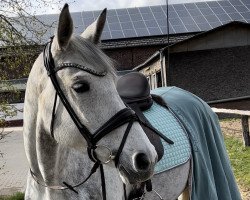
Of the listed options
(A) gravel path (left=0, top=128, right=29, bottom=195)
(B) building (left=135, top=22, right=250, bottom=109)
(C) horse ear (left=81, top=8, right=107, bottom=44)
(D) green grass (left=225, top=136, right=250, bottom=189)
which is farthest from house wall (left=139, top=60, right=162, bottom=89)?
(C) horse ear (left=81, top=8, right=107, bottom=44)


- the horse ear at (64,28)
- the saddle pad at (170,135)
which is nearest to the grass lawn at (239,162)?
the saddle pad at (170,135)

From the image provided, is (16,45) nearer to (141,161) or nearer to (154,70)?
(141,161)

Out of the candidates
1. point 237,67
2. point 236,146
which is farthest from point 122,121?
point 237,67

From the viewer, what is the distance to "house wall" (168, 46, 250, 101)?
18.2m

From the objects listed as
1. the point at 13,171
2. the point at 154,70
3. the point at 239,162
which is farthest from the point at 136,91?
the point at 154,70

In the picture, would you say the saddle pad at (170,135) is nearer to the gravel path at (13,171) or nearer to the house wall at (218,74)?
the gravel path at (13,171)

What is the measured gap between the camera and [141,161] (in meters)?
1.82

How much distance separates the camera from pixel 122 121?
6.12 ft

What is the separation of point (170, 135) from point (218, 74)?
15.7 m

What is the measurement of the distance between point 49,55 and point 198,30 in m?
23.0

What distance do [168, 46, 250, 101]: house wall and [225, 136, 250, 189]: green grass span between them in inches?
346

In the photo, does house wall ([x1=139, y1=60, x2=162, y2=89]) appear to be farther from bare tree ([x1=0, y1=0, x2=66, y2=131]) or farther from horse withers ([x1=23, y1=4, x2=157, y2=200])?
horse withers ([x1=23, y1=4, x2=157, y2=200])

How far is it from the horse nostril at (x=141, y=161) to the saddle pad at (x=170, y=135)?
1284mm

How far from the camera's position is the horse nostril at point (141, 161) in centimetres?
181
